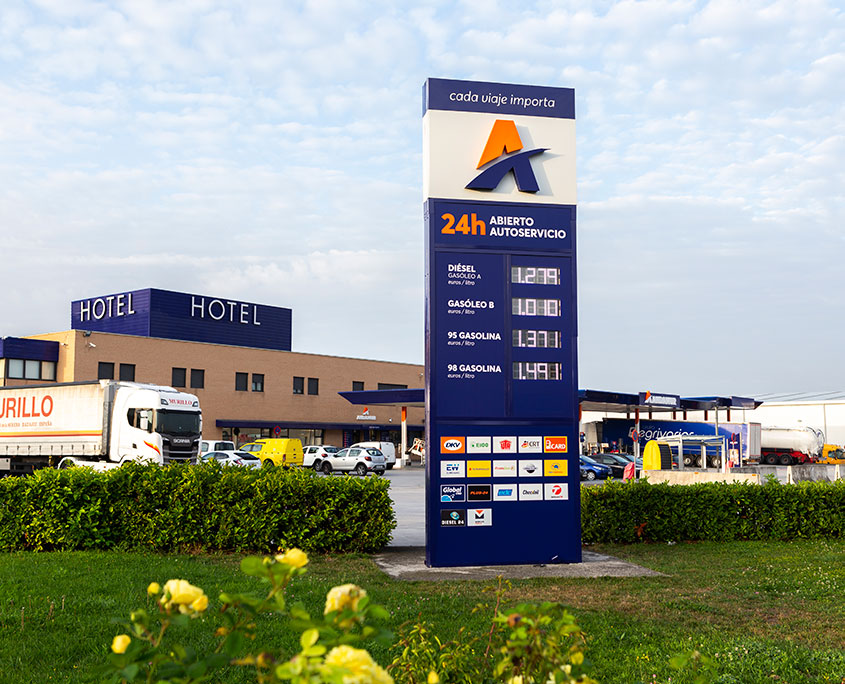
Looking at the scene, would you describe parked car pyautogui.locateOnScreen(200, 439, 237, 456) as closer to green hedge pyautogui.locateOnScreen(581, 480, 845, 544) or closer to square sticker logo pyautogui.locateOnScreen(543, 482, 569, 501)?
green hedge pyautogui.locateOnScreen(581, 480, 845, 544)

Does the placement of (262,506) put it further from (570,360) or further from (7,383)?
(7,383)

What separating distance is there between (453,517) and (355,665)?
10470mm

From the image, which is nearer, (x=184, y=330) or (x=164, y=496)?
(x=164, y=496)

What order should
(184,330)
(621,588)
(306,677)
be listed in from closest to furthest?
1. (306,677)
2. (621,588)
3. (184,330)

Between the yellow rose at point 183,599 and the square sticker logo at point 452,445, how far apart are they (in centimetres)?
999

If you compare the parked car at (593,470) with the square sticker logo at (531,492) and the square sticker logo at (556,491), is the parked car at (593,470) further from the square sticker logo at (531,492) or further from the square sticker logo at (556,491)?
the square sticker logo at (531,492)

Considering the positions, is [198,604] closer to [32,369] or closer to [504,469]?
[504,469]

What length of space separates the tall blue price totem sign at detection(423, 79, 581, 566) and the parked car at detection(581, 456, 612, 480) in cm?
2971

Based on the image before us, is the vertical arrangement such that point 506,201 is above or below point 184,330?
below

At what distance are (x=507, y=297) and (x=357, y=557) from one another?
15.0 feet

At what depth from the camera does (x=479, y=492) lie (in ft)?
39.4

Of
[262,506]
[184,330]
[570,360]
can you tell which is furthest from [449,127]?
[184,330]

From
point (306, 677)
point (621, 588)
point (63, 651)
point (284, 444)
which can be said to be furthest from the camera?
point (284, 444)

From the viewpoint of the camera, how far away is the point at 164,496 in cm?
1220
